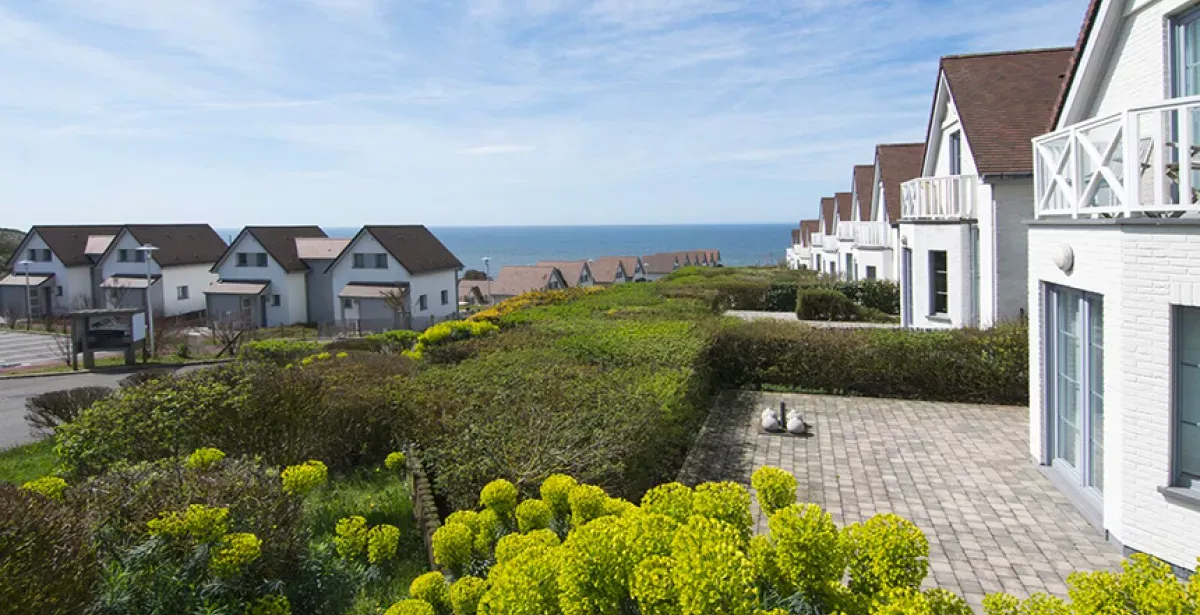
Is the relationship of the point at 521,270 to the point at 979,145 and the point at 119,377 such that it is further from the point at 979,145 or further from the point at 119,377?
the point at 979,145

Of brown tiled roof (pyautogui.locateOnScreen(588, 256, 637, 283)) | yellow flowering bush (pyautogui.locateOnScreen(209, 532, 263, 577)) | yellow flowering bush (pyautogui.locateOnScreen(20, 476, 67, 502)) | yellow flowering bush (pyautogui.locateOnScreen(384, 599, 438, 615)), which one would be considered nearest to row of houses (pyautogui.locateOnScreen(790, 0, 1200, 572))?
yellow flowering bush (pyautogui.locateOnScreen(384, 599, 438, 615))

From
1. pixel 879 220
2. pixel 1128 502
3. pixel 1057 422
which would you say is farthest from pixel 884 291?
pixel 1128 502

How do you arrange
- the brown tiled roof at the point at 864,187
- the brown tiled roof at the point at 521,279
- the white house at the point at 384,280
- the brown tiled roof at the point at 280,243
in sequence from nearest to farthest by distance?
the brown tiled roof at the point at 864,187, the white house at the point at 384,280, the brown tiled roof at the point at 280,243, the brown tiled roof at the point at 521,279

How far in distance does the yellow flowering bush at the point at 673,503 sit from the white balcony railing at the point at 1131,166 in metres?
5.48

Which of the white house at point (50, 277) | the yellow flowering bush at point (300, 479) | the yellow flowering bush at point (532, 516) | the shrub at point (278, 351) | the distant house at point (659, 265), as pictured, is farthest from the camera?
the distant house at point (659, 265)

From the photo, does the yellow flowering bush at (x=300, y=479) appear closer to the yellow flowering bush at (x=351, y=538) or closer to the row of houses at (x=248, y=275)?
the yellow flowering bush at (x=351, y=538)

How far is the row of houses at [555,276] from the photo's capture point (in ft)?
248

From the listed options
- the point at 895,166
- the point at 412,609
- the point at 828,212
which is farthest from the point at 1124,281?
the point at 828,212

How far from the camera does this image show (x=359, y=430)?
10812 millimetres

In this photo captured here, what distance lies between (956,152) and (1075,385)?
13309 mm

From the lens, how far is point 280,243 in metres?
52.6

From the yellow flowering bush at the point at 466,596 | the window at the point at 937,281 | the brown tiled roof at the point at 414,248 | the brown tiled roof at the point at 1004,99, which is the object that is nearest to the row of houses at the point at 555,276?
the brown tiled roof at the point at 414,248

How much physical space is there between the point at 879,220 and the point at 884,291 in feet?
13.9

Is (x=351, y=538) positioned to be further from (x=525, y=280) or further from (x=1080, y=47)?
(x=525, y=280)
